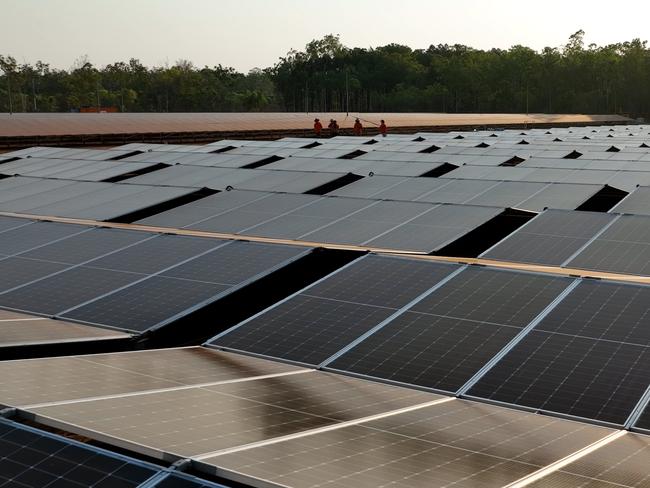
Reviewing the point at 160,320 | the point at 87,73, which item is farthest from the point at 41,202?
the point at 87,73

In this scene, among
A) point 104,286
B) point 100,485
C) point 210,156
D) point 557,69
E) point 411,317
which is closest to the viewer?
point 100,485

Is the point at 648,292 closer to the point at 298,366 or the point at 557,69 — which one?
the point at 298,366

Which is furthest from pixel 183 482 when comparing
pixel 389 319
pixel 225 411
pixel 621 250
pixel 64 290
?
pixel 621 250

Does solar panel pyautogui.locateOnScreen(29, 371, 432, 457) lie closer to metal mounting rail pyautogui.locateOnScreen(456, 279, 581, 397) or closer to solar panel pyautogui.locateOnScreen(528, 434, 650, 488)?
metal mounting rail pyautogui.locateOnScreen(456, 279, 581, 397)

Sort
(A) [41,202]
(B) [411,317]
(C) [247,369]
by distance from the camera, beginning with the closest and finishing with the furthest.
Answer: (C) [247,369] → (B) [411,317] → (A) [41,202]

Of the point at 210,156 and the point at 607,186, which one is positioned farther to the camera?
the point at 210,156

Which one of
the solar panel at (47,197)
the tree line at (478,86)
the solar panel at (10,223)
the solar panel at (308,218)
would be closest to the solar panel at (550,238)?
the solar panel at (308,218)

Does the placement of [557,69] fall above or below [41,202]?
above
